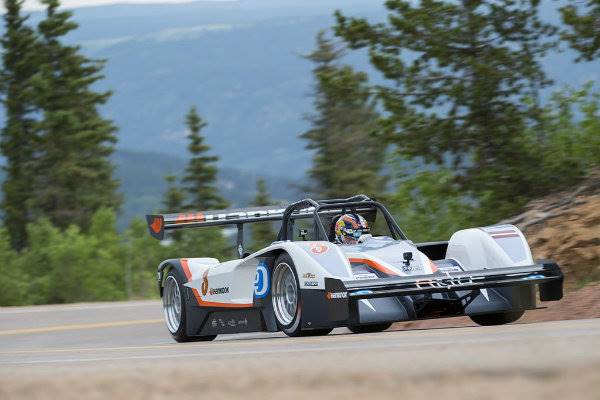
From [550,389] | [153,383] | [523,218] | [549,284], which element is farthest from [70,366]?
[523,218]

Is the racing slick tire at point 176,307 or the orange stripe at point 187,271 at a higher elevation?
the orange stripe at point 187,271

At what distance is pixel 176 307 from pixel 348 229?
10.1 ft

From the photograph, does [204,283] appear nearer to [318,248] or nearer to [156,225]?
[156,225]

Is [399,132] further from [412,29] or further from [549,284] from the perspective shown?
[549,284]

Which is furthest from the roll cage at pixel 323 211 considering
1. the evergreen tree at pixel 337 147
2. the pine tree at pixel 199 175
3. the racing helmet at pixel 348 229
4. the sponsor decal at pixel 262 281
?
Answer: the pine tree at pixel 199 175

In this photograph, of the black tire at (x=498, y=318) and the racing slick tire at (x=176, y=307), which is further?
the racing slick tire at (x=176, y=307)

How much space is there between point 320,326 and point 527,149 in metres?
14.1

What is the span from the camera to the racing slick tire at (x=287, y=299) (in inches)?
430

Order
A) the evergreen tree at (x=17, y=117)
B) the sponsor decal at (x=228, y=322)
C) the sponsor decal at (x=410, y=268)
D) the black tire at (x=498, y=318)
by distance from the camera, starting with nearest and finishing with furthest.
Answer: the sponsor decal at (x=410, y=268)
the black tire at (x=498, y=318)
the sponsor decal at (x=228, y=322)
the evergreen tree at (x=17, y=117)

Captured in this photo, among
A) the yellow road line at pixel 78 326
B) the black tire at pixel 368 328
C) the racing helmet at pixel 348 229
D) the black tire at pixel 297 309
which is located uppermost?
the racing helmet at pixel 348 229

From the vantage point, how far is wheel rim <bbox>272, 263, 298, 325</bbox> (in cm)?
1122

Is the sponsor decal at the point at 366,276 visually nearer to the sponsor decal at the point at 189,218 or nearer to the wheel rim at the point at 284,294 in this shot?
the wheel rim at the point at 284,294

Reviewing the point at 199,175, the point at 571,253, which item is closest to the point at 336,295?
the point at 571,253

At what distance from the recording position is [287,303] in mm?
11375
